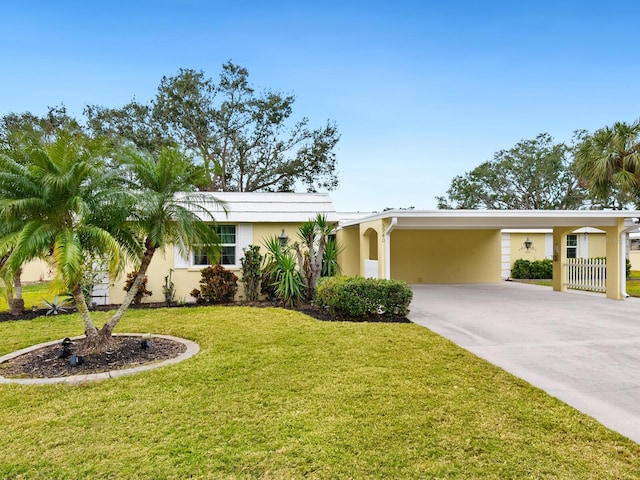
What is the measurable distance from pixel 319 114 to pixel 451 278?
14.2 meters

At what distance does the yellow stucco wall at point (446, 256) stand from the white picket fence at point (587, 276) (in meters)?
3.35

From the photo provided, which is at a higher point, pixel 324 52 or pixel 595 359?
pixel 324 52

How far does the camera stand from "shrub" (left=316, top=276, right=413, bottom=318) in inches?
341

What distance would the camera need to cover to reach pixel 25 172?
549 cm

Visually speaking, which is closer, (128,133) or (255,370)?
(255,370)

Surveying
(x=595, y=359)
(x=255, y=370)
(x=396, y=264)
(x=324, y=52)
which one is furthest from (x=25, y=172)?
(x=396, y=264)

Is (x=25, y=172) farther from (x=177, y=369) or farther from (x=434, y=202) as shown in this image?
(x=434, y=202)

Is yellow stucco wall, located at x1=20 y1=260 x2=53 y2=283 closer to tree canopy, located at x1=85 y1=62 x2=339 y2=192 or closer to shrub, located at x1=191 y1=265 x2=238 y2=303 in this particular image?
tree canopy, located at x1=85 y1=62 x2=339 y2=192

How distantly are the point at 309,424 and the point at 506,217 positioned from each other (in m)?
8.91

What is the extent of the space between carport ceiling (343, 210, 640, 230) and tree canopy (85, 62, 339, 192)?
14696mm

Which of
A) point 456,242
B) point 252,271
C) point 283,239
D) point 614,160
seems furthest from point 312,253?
point 614,160

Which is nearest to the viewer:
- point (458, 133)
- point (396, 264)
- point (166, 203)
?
point (166, 203)

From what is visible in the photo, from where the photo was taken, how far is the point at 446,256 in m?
16.9

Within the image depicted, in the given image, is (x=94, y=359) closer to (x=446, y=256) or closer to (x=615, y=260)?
(x=615, y=260)
